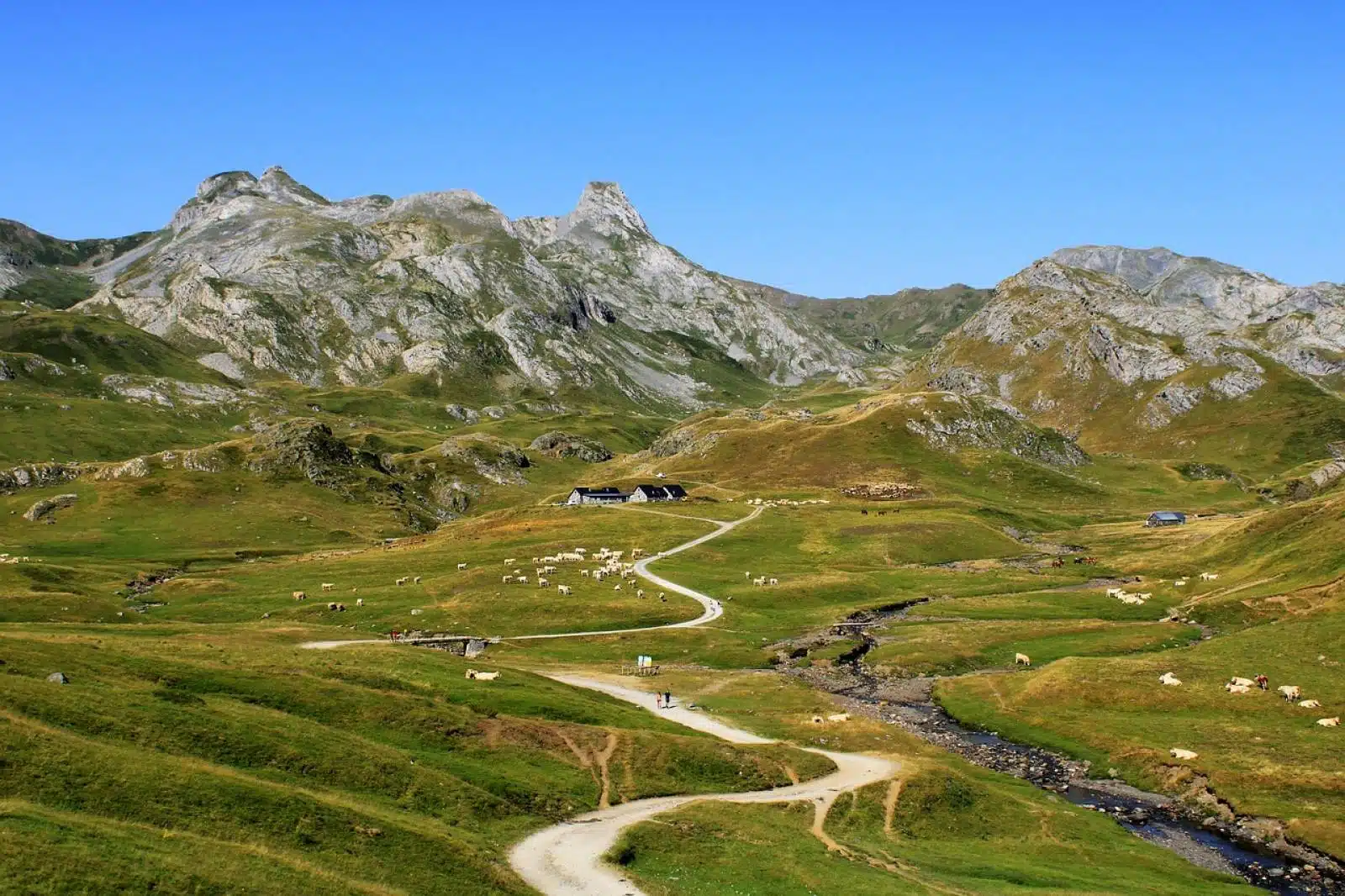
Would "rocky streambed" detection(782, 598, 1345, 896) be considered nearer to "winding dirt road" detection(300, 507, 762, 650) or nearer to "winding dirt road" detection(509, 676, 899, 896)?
"winding dirt road" detection(509, 676, 899, 896)

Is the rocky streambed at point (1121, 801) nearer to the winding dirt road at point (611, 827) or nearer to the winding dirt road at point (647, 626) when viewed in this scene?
the winding dirt road at point (611, 827)

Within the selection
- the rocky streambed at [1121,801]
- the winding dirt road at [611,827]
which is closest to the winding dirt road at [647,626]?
the rocky streambed at [1121,801]

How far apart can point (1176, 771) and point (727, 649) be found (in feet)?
175

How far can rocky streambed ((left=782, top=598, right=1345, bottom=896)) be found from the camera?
177 feet

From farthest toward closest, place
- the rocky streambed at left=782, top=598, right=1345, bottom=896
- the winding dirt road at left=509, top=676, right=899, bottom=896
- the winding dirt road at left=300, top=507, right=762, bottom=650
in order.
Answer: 1. the winding dirt road at left=300, top=507, right=762, bottom=650
2. the rocky streambed at left=782, top=598, right=1345, bottom=896
3. the winding dirt road at left=509, top=676, right=899, bottom=896

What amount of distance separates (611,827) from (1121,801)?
3988 centimetres

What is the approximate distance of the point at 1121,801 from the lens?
65.8 meters

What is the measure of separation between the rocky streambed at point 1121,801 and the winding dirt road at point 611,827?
13.9 meters

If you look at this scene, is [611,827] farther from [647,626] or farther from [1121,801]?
[647,626]

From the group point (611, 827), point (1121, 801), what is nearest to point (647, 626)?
point (1121, 801)

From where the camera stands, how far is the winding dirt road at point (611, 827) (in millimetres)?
40812

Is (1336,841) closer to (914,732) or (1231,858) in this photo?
(1231,858)

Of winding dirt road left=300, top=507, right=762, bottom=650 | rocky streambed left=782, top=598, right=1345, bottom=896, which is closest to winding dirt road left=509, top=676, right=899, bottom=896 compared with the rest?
rocky streambed left=782, top=598, right=1345, bottom=896

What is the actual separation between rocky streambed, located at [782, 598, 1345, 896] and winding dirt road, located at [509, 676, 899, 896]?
1389 cm
